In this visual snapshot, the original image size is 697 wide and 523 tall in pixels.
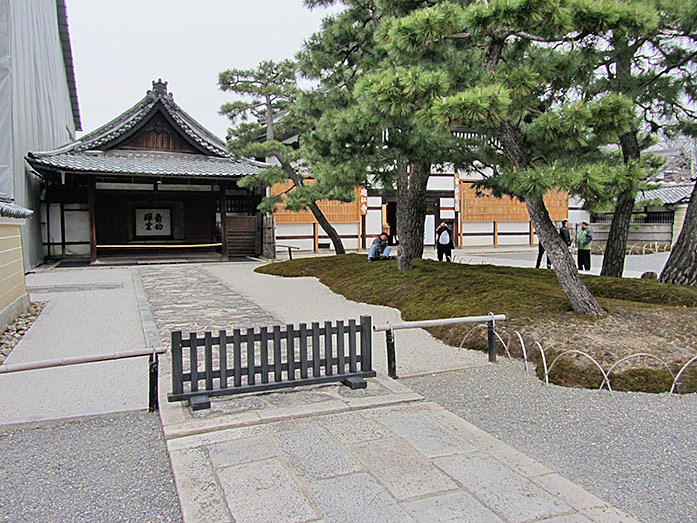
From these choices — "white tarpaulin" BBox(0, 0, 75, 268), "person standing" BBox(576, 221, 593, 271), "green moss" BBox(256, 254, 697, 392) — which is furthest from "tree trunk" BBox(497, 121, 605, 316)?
"white tarpaulin" BBox(0, 0, 75, 268)

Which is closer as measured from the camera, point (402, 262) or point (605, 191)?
point (605, 191)

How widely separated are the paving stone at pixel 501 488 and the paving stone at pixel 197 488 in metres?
1.33

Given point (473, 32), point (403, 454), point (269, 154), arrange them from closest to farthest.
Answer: point (403, 454) → point (473, 32) → point (269, 154)

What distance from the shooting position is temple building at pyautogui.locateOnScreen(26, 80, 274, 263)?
1730 cm

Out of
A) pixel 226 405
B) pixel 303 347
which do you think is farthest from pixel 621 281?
pixel 226 405

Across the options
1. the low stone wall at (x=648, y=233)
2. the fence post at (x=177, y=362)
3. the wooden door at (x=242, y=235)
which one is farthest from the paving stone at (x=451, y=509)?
the low stone wall at (x=648, y=233)

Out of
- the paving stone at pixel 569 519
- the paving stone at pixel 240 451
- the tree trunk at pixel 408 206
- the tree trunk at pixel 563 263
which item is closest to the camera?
the paving stone at pixel 569 519

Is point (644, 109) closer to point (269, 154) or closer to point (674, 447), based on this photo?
point (674, 447)

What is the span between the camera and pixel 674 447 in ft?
11.7

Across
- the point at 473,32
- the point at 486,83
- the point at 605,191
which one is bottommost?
the point at 605,191

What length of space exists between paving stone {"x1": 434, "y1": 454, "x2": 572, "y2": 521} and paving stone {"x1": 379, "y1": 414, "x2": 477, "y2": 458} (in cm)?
11

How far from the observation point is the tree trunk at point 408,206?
10.7 metres

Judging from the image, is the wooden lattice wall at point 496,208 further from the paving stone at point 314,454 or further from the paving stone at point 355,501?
the paving stone at point 355,501

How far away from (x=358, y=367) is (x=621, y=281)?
5457 millimetres
